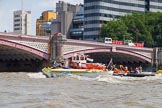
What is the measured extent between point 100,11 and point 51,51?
175 ft

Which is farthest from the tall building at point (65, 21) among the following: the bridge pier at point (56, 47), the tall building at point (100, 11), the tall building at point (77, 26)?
the bridge pier at point (56, 47)

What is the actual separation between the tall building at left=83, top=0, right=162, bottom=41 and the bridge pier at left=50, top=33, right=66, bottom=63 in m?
51.1

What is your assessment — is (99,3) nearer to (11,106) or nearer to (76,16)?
(76,16)

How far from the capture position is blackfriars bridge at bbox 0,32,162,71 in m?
68.6

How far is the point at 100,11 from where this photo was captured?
125 meters

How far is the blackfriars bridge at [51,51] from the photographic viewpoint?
68.6 m

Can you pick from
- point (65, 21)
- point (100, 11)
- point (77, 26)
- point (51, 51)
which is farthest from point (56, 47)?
point (77, 26)

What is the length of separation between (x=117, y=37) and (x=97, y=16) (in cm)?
1783

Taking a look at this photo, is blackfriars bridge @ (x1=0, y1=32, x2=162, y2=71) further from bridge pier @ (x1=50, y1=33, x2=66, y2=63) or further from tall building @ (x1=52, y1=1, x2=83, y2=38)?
tall building @ (x1=52, y1=1, x2=83, y2=38)

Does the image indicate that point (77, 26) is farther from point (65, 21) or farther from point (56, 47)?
point (56, 47)

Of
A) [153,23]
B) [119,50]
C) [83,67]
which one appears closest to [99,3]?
[153,23]

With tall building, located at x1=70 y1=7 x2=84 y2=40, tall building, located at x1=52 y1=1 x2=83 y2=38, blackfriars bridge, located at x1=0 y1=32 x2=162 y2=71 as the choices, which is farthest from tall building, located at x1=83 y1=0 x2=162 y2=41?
blackfriars bridge, located at x1=0 y1=32 x2=162 y2=71

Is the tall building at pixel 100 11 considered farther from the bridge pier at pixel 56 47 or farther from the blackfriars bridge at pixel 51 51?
the bridge pier at pixel 56 47

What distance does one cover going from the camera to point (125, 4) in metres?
132
